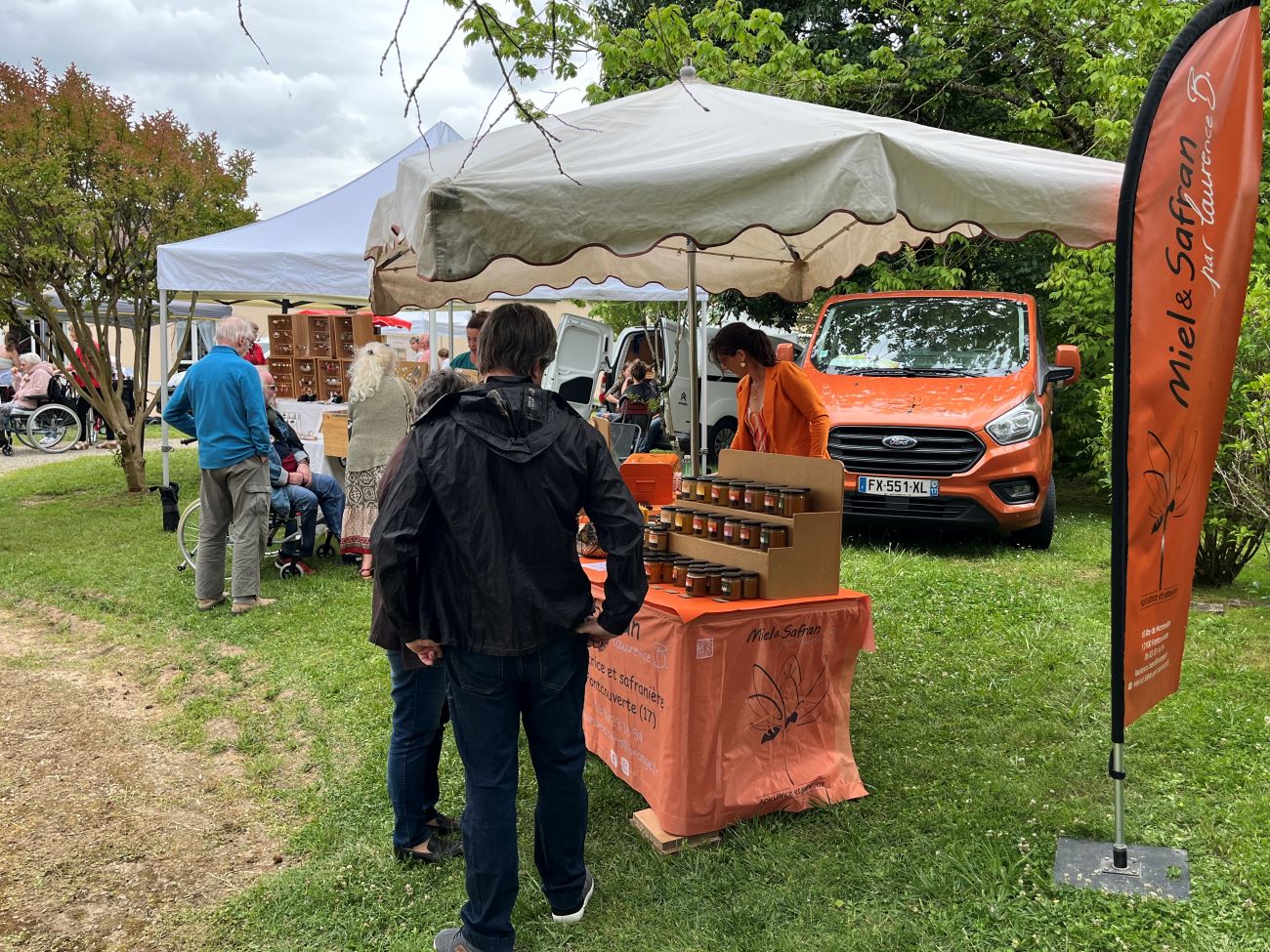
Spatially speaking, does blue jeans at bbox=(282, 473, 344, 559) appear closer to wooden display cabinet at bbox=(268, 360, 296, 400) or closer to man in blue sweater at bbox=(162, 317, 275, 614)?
man in blue sweater at bbox=(162, 317, 275, 614)

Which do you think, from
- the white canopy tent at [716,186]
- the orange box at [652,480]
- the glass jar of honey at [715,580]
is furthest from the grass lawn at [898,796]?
the white canopy tent at [716,186]

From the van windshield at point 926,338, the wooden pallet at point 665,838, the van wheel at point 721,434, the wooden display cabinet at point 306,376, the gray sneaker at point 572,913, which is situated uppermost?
the van windshield at point 926,338

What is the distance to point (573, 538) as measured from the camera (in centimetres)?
A: 267

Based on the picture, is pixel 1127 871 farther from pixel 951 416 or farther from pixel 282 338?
pixel 282 338

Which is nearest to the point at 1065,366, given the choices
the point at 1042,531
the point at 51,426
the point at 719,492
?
the point at 1042,531

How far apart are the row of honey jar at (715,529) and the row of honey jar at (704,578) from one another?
0.11 m

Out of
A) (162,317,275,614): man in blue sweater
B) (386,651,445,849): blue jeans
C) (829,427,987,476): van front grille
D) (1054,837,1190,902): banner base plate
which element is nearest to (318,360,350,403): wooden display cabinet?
(162,317,275,614): man in blue sweater

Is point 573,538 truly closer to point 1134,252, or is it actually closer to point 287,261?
point 1134,252

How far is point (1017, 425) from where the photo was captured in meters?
7.16

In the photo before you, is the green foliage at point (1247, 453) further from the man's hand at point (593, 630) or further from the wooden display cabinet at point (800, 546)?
the man's hand at point (593, 630)

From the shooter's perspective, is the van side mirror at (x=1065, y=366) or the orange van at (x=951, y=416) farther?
the van side mirror at (x=1065, y=366)

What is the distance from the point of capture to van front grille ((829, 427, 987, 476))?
23.3 feet

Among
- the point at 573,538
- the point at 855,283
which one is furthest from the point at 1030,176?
the point at 855,283

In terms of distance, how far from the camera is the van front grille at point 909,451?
711 centimetres
